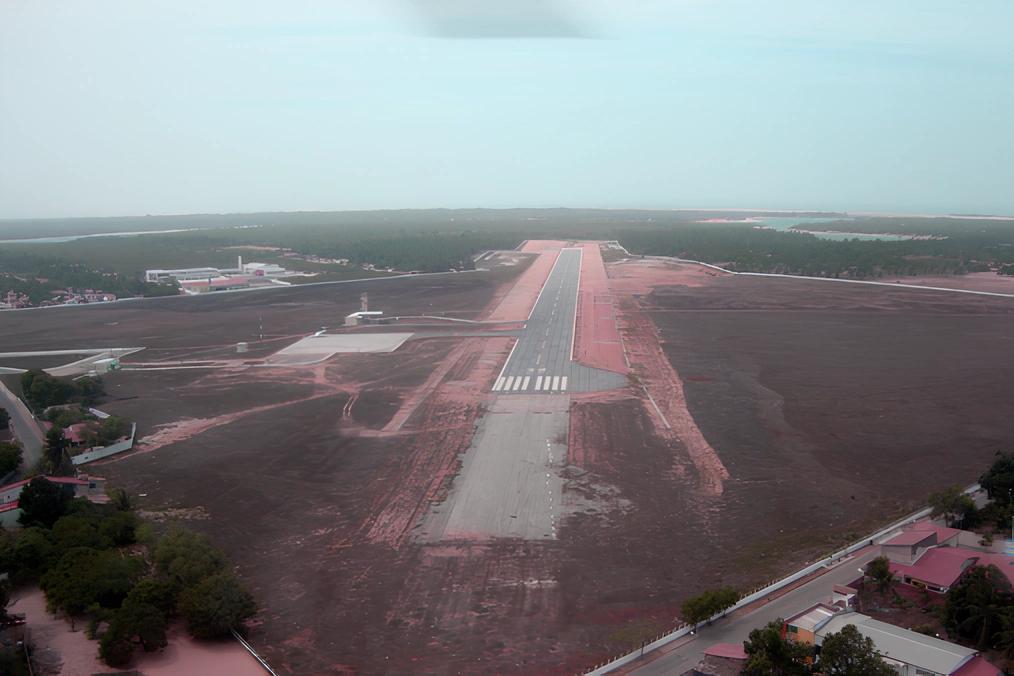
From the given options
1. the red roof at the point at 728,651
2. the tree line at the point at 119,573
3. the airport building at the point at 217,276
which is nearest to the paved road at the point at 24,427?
the tree line at the point at 119,573

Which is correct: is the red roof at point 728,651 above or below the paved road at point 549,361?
below

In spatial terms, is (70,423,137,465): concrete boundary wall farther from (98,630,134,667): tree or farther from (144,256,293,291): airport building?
(144,256,293,291): airport building

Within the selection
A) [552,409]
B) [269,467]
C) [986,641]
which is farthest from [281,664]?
[552,409]

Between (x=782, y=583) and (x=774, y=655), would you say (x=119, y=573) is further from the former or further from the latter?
(x=782, y=583)

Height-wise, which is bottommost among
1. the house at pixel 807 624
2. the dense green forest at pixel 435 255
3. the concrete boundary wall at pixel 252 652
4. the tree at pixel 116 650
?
the concrete boundary wall at pixel 252 652

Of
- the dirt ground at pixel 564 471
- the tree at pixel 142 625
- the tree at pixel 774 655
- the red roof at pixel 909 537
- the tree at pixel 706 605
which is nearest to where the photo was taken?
the tree at pixel 774 655

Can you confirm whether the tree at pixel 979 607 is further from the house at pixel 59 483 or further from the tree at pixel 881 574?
the house at pixel 59 483

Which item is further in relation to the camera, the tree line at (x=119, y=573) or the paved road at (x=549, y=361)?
the paved road at (x=549, y=361)

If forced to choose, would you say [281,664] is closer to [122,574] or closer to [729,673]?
[122,574]

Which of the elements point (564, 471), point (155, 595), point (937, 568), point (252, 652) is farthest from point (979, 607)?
point (155, 595)
